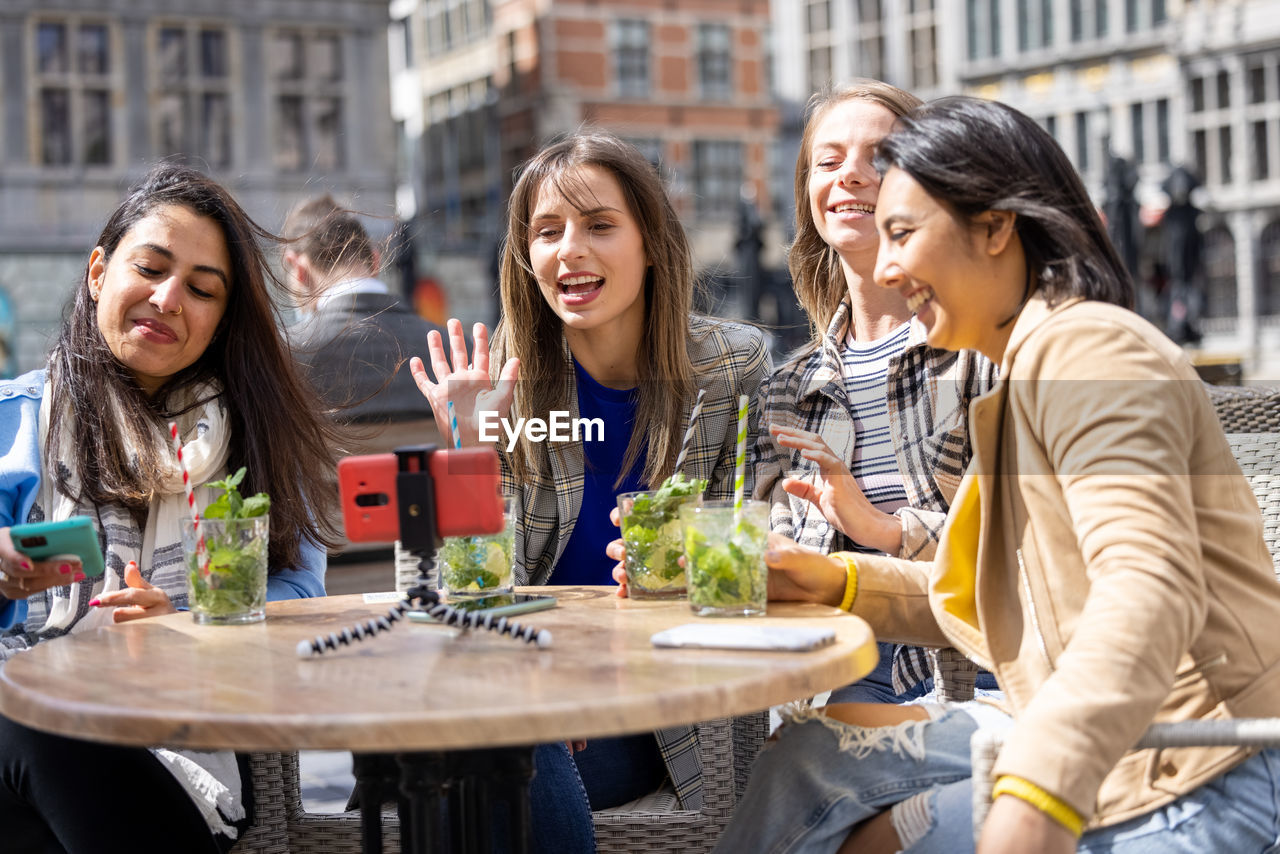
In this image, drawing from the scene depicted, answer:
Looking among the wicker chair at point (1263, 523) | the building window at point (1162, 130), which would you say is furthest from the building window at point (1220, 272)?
the wicker chair at point (1263, 523)

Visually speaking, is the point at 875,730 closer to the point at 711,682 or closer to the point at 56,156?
the point at 711,682

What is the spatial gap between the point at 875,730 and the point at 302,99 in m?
22.4

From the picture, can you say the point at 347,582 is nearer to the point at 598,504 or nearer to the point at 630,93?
the point at 598,504

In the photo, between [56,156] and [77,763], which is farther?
[56,156]

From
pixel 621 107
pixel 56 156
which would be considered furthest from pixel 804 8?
pixel 56 156

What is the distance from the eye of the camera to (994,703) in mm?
1762

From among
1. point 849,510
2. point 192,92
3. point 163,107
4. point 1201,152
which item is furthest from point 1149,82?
point 849,510

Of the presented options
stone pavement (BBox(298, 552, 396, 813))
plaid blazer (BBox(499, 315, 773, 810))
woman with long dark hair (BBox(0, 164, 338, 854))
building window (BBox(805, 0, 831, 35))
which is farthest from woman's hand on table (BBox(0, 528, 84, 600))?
building window (BBox(805, 0, 831, 35))

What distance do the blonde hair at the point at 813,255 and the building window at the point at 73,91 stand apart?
20.8 meters

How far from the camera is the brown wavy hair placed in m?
2.24

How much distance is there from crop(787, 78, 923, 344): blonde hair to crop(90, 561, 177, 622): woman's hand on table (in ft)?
4.13

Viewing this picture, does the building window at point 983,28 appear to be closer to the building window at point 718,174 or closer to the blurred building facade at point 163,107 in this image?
the building window at point 718,174

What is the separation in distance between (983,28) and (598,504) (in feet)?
93.6

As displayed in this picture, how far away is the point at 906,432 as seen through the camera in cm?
226
